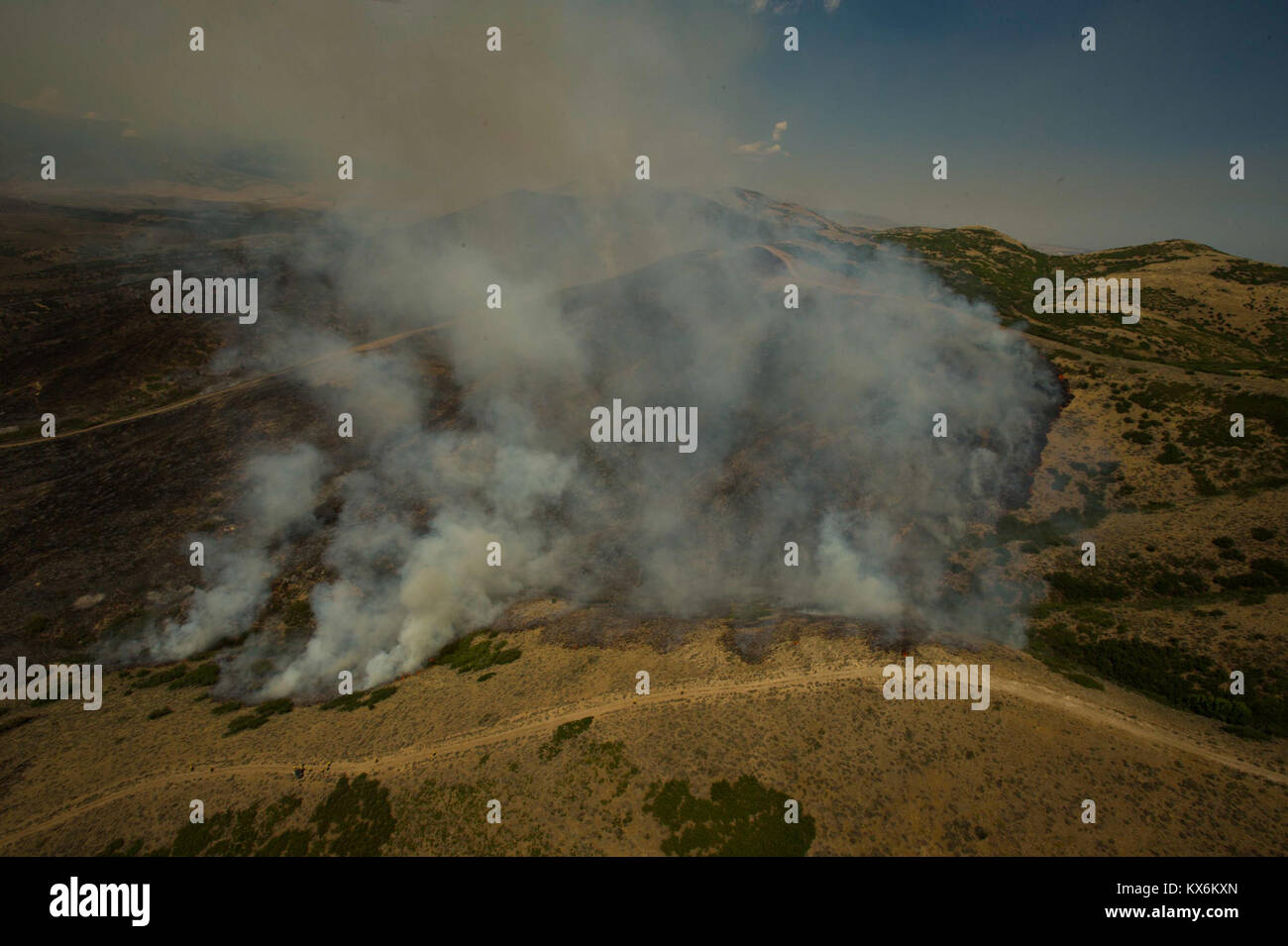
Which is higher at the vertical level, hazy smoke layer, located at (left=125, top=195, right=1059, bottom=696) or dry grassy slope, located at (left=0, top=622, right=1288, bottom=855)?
hazy smoke layer, located at (left=125, top=195, right=1059, bottom=696)

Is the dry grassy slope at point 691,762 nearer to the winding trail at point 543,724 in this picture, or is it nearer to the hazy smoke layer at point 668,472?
the winding trail at point 543,724

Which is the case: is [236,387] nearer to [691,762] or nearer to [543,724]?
[543,724]

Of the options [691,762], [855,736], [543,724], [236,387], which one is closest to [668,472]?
[543,724]

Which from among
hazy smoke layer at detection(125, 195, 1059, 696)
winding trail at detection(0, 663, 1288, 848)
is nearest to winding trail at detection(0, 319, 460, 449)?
hazy smoke layer at detection(125, 195, 1059, 696)

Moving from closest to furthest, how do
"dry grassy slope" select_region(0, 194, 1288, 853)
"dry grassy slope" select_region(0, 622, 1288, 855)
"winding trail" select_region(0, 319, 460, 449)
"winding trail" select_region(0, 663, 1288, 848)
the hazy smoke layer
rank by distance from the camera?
"dry grassy slope" select_region(0, 622, 1288, 855) < "dry grassy slope" select_region(0, 194, 1288, 853) < "winding trail" select_region(0, 663, 1288, 848) < the hazy smoke layer < "winding trail" select_region(0, 319, 460, 449)

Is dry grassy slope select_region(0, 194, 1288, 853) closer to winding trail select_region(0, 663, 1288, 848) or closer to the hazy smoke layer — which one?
winding trail select_region(0, 663, 1288, 848)

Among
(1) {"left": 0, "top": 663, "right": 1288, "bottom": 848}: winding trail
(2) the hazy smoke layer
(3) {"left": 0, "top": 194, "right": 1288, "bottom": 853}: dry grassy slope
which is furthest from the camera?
(2) the hazy smoke layer
